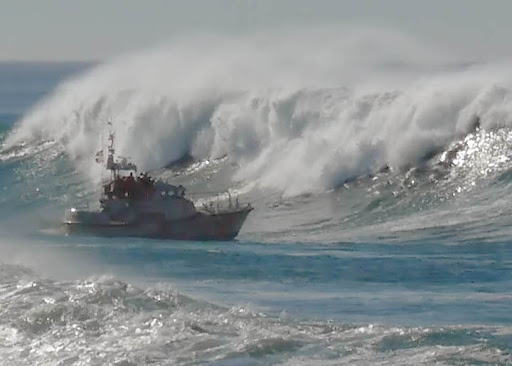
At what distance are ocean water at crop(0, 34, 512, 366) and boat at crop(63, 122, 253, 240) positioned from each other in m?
0.66

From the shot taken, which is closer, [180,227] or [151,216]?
[180,227]

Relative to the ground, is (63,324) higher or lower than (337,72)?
lower

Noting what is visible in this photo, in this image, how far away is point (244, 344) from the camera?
1612 cm

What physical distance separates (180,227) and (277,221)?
10.1ft

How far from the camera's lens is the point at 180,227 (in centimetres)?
3191

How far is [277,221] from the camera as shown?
3425 centimetres

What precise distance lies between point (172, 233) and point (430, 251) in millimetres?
6828

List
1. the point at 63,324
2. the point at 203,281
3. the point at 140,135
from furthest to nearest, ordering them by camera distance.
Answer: the point at 140,135, the point at 203,281, the point at 63,324

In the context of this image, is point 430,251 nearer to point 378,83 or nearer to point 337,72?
point 378,83

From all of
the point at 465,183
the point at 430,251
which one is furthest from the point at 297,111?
the point at 430,251

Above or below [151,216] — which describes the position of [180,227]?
below

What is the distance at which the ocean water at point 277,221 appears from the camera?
16.7m

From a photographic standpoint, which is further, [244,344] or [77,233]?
[77,233]

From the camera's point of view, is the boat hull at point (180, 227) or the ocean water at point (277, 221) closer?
the ocean water at point (277, 221)
